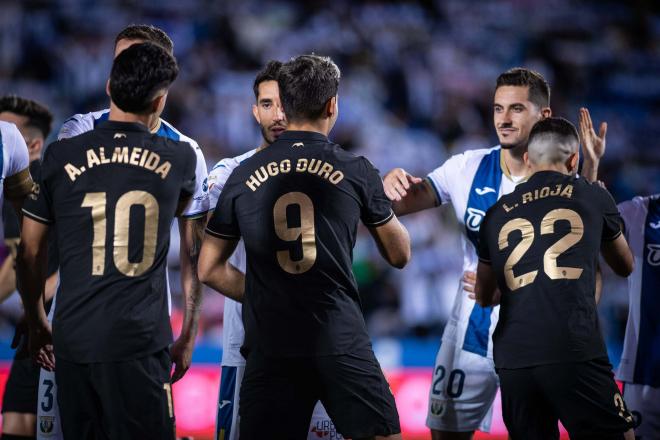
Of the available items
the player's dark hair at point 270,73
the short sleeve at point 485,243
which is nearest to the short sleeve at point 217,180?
the player's dark hair at point 270,73

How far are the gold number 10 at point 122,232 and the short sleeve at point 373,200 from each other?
0.95 meters

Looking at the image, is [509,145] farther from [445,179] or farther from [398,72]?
[398,72]

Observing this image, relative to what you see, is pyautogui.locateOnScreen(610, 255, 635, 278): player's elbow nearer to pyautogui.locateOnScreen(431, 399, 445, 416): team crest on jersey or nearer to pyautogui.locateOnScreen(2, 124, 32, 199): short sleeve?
pyautogui.locateOnScreen(431, 399, 445, 416): team crest on jersey

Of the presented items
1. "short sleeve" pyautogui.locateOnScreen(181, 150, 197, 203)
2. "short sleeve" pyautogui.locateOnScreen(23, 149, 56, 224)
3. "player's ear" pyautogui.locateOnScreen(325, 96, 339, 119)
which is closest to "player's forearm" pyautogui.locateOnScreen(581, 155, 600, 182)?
"player's ear" pyautogui.locateOnScreen(325, 96, 339, 119)

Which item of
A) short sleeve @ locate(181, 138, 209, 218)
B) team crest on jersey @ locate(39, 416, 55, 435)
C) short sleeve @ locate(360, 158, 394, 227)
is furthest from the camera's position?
short sleeve @ locate(181, 138, 209, 218)

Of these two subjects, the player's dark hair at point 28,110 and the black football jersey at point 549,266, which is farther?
the player's dark hair at point 28,110

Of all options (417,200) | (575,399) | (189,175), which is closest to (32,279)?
(189,175)

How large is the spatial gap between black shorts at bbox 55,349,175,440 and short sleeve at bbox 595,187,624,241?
231 cm

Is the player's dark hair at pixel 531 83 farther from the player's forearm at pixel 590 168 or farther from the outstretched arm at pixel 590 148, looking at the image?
the player's forearm at pixel 590 168

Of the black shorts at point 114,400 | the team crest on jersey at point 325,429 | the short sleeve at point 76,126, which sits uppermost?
the short sleeve at point 76,126

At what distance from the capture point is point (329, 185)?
13.0 feet

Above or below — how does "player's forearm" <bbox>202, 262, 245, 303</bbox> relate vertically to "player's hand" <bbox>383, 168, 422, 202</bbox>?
below

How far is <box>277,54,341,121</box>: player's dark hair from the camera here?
4043 mm

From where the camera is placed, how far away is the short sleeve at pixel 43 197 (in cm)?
373
